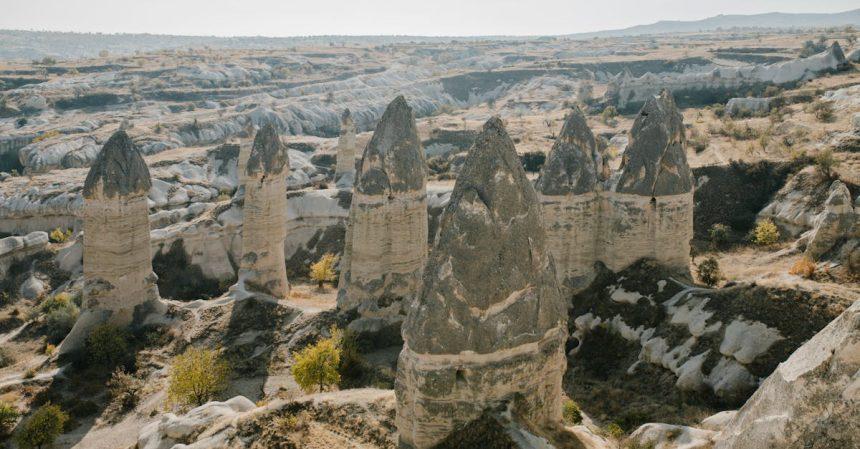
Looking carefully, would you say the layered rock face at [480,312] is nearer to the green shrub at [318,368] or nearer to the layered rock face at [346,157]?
the green shrub at [318,368]

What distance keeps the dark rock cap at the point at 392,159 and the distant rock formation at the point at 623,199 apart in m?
4.55

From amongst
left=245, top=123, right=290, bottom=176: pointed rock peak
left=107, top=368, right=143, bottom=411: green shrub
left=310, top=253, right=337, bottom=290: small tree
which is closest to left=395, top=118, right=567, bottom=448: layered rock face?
left=107, top=368, right=143, bottom=411: green shrub

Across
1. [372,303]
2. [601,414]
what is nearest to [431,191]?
[372,303]

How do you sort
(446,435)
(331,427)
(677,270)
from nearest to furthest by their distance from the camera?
1. (446,435)
2. (331,427)
3. (677,270)

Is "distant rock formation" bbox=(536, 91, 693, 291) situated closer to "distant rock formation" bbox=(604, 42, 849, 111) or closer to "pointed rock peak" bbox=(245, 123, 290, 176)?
"pointed rock peak" bbox=(245, 123, 290, 176)

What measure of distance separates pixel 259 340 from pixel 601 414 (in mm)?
12225

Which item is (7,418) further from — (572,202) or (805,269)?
(805,269)

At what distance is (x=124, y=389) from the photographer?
810 inches

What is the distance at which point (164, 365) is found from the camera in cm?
2228

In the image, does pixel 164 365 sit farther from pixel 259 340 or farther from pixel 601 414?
pixel 601 414

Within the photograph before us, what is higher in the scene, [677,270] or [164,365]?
[677,270]

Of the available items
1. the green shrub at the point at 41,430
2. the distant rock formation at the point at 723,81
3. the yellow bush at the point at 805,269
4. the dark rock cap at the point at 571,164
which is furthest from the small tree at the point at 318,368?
the distant rock formation at the point at 723,81

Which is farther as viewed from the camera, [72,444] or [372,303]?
[372,303]

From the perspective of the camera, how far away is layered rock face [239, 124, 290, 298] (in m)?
25.9
